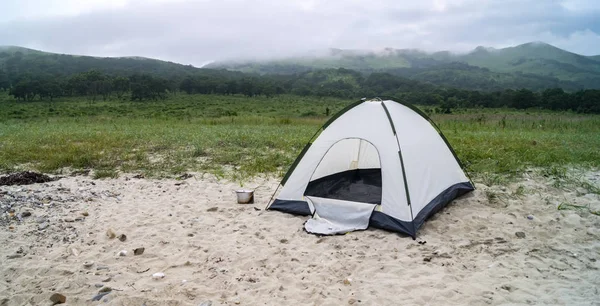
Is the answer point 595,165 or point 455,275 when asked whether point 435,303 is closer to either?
point 455,275

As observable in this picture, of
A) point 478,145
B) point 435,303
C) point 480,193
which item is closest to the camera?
point 435,303

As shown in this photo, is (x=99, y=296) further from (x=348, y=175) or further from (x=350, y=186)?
(x=348, y=175)

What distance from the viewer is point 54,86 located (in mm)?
65625

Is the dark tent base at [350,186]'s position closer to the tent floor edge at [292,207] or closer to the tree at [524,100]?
the tent floor edge at [292,207]

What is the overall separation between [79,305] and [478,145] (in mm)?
10641

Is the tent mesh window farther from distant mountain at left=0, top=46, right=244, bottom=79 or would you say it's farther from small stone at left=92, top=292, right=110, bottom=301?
distant mountain at left=0, top=46, right=244, bottom=79

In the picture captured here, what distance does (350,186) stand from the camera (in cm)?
680

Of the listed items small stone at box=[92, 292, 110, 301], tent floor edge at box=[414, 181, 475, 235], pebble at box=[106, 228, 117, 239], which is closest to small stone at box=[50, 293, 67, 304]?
small stone at box=[92, 292, 110, 301]

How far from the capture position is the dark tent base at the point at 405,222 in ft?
16.9

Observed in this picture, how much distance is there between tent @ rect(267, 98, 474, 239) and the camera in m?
5.42

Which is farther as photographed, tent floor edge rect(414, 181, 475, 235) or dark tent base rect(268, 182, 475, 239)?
tent floor edge rect(414, 181, 475, 235)

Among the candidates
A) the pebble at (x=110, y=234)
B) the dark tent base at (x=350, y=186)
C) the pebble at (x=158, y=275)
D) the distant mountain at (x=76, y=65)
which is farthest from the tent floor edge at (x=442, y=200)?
the distant mountain at (x=76, y=65)

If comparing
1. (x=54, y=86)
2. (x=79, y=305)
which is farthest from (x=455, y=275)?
(x=54, y=86)

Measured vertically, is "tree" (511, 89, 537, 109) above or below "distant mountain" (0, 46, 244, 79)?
below
